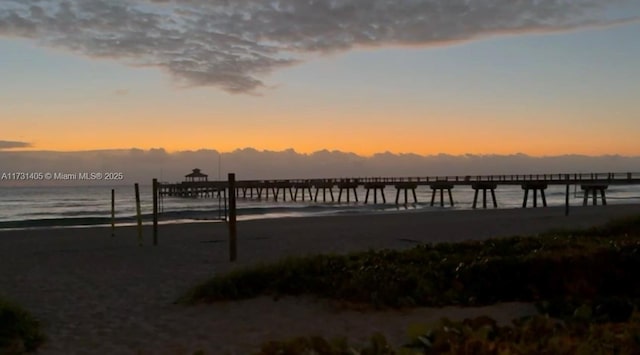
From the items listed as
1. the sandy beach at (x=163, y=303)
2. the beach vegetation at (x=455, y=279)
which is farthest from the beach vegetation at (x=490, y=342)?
the beach vegetation at (x=455, y=279)

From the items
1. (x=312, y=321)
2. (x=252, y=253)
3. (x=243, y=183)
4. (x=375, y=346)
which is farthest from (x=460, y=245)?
(x=243, y=183)

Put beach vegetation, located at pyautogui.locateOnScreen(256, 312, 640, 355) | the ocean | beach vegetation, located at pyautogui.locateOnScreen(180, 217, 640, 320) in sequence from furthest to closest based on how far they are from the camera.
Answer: the ocean
beach vegetation, located at pyautogui.locateOnScreen(180, 217, 640, 320)
beach vegetation, located at pyautogui.locateOnScreen(256, 312, 640, 355)

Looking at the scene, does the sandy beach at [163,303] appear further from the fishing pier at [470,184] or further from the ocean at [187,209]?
the fishing pier at [470,184]

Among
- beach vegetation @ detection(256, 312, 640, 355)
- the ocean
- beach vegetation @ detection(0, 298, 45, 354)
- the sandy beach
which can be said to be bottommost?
the ocean

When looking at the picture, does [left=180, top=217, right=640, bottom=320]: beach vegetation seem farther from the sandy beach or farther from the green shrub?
the sandy beach

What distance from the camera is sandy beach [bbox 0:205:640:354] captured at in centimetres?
629

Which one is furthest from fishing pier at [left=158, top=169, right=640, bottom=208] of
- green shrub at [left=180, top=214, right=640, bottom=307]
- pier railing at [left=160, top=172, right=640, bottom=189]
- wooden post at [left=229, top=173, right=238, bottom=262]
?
green shrub at [left=180, top=214, right=640, bottom=307]

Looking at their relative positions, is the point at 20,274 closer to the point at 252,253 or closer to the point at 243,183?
the point at 252,253

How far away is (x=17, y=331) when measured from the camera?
20.4 ft

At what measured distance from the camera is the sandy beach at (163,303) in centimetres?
629

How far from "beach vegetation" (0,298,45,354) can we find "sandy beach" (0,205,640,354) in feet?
0.49

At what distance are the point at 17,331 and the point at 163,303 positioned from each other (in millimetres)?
2147

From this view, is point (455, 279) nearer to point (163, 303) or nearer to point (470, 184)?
point (163, 303)

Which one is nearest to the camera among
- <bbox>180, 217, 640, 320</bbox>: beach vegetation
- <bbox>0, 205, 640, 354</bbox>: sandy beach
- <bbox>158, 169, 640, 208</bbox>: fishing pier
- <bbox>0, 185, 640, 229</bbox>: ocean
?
<bbox>0, 205, 640, 354</bbox>: sandy beach
